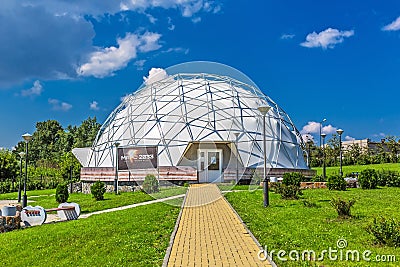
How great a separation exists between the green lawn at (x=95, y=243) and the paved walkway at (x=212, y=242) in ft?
1.24

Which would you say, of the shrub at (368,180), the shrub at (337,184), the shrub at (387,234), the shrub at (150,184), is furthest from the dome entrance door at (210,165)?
the shrub at (387,234)

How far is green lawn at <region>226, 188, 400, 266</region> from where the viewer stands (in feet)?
25.7

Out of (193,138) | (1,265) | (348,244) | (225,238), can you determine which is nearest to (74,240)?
(1,265)

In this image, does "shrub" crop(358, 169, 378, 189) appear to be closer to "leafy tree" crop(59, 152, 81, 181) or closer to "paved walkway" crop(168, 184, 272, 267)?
"paved walkway" crop(168, 184, 272, 267)

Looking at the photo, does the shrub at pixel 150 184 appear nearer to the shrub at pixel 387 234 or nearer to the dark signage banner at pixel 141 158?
the dark signage banner at pixel 141 158

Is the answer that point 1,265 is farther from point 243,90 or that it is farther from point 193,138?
point 243,90

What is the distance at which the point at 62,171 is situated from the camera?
46.5 metres

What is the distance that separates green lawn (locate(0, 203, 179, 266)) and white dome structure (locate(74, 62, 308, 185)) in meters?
15.9

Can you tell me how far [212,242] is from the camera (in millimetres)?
8594

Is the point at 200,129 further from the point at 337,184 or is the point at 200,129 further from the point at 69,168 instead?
the point at 69,168

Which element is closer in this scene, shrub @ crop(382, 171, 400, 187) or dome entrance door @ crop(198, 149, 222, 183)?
shrub @ crop(382, 171, 400, 187)

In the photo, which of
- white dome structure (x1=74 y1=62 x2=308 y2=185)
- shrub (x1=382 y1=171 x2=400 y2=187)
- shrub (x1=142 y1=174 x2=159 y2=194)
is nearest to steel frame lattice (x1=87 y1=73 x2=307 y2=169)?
white dome structure (x1=74 y1=62 x2=308 y2=185)

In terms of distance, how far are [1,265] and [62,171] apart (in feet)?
135

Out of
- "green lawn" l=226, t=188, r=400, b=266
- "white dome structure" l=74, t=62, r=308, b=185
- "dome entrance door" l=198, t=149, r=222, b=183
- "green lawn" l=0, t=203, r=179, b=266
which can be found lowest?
"green lawn" l=0, t=203, r=179, b=266
